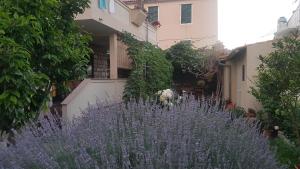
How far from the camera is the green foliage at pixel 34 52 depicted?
457cm

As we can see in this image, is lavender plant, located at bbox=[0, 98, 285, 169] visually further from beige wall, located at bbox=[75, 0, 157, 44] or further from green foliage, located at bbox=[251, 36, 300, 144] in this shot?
beige wall, located at bbox=[75, 0, 157, 44]

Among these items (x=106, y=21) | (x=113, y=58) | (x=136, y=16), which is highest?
(x=136, y=16)

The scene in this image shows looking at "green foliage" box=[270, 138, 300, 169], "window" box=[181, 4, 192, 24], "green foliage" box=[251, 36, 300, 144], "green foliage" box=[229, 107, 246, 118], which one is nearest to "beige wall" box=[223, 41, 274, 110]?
"green foliage" box=[229, 107, 246, 118]

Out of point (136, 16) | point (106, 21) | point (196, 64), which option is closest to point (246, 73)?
point (106, 21)

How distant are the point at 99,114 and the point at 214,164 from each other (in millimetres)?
1460

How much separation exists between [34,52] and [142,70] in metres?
10.8

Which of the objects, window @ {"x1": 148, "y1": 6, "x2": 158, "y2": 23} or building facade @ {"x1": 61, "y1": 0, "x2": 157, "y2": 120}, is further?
window @ {"x1": 148, "y1": 6, "x2": 158, "y2": 23}

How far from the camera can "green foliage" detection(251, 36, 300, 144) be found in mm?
6129

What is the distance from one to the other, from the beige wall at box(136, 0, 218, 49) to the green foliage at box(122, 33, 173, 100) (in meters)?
13.5

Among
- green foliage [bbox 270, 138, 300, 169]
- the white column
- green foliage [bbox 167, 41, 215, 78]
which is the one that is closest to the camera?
green foliage [bbox 270, 138, 300, 169]

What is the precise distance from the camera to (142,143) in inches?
149

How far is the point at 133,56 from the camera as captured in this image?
16.8 m

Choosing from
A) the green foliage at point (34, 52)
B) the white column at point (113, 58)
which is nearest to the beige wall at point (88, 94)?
the white column at point (113, 58)

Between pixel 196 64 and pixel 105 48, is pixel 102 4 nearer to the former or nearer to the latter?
pixel 105 48
